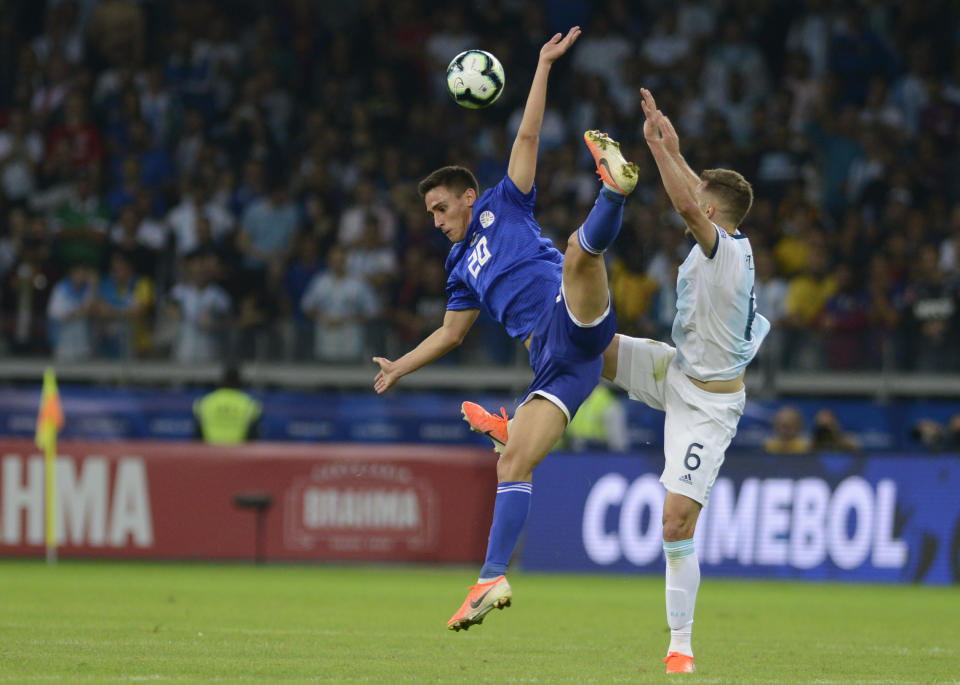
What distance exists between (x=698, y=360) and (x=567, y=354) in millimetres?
674

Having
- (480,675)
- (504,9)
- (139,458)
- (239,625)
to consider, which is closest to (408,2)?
(504,9)

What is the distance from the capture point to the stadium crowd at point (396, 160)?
17.2m

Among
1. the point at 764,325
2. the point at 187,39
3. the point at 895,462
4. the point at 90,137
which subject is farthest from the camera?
the point at 187,39

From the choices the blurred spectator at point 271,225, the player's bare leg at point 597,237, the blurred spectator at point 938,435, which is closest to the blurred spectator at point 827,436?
the blurred spectator at point 938,435

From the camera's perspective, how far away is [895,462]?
1473 cm

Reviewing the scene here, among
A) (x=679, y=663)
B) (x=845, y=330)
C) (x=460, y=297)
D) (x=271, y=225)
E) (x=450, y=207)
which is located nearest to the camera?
(x=679, y=663)

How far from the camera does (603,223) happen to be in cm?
745

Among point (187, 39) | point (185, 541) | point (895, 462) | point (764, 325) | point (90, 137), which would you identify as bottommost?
point (185, 541)

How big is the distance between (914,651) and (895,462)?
6399mm

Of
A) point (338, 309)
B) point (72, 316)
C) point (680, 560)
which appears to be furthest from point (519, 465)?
point (72, 316)

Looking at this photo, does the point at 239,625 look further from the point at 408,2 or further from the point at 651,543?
the point at 408,2

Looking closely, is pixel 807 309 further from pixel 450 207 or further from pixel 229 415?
pixel 450 207

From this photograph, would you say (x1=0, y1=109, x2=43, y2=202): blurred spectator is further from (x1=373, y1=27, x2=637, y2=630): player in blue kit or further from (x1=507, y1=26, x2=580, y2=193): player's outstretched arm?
(x1=507, y1=26, x2=580, y2=193): player's outstretched arm

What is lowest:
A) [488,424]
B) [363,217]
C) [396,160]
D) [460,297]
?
[488,424]
